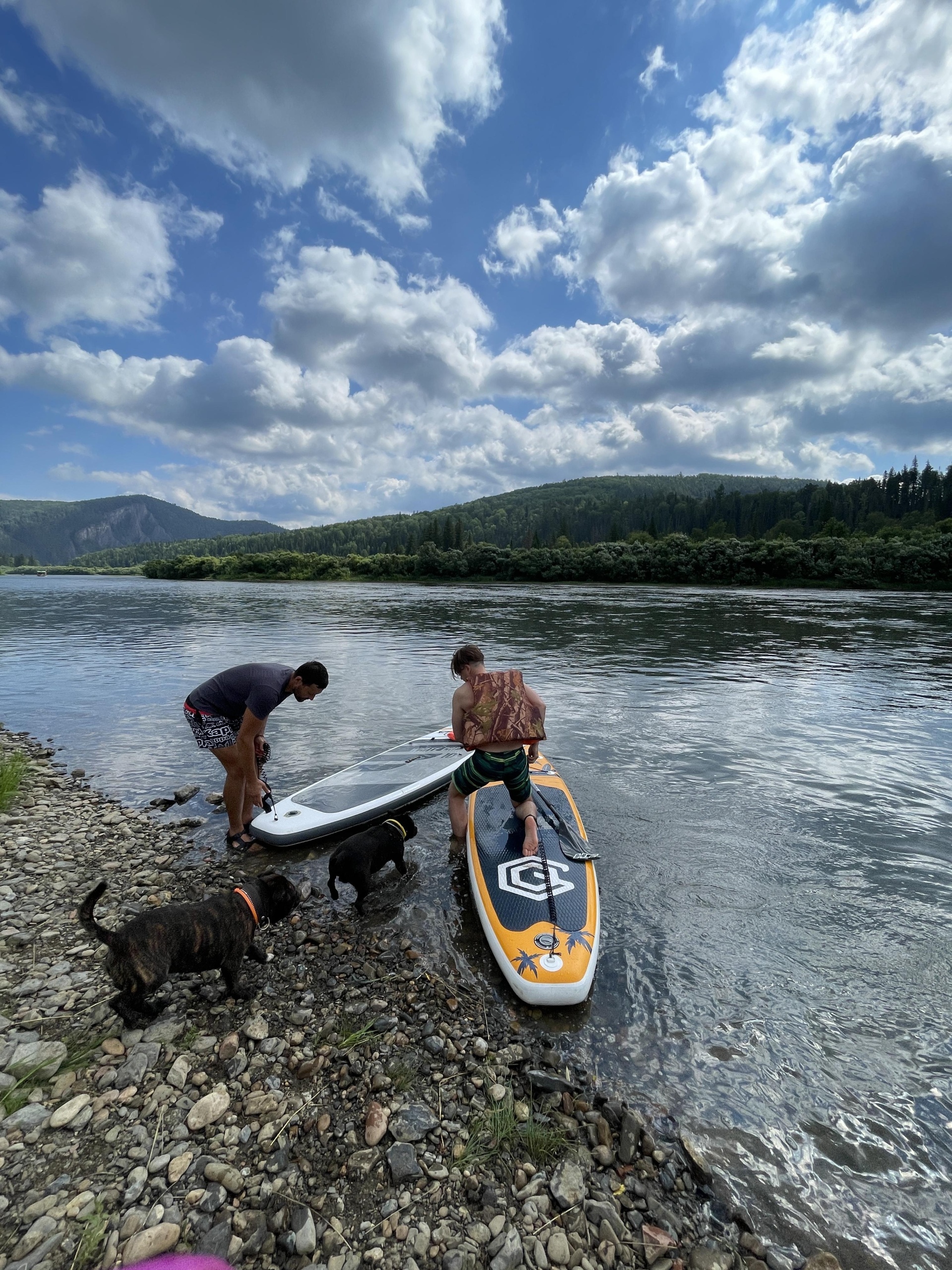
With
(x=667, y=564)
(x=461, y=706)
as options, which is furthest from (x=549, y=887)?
(x=667, y=564)

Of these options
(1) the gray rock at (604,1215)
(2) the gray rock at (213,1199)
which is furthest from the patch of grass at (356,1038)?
(1) the gray rock at (604,1215)

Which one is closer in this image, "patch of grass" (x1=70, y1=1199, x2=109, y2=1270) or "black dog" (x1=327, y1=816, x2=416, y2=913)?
"patch of grass" (x1=70, y1=1199, x2=109, y2=1270)

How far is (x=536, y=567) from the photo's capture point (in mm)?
118688

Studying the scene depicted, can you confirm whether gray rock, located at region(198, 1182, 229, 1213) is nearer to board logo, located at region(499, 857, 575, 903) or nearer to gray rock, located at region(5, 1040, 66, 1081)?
gray rock, located at region(5, 1040, 66, 1081)

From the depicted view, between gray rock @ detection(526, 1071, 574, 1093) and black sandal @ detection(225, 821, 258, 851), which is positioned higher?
gray rock @ detection(526, 1071, 574, 1093)

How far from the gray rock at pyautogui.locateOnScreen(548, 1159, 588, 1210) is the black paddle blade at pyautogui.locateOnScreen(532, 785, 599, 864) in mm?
3502

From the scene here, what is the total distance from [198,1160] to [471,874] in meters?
3.88

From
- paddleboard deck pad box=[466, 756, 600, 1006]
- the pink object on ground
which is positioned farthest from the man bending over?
the pink object on ground

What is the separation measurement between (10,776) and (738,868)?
38.2 feet

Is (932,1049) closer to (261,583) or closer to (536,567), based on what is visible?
(536,567)

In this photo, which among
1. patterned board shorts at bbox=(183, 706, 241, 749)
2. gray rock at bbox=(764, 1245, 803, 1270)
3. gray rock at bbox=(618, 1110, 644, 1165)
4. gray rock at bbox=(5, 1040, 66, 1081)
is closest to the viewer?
gray rock at bbox=(764, 1245, 803, 1270)

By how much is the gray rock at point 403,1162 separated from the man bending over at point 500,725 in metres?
3.65

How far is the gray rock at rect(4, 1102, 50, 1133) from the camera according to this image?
3.73 metres

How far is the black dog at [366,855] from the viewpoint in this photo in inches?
261
